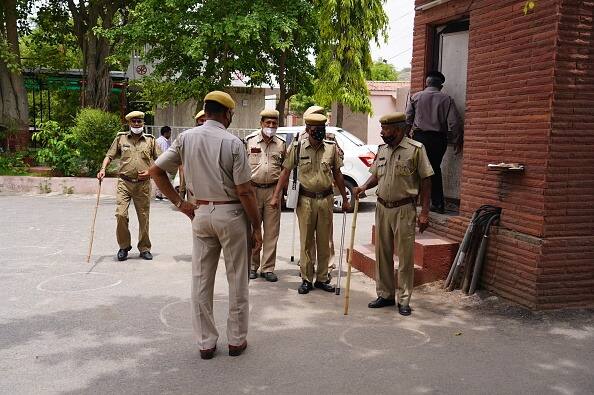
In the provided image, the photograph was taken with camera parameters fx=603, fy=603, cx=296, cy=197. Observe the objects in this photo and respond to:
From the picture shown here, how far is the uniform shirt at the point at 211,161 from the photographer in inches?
178

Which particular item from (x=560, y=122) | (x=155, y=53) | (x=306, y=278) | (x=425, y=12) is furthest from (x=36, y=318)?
(x=155, y=53)

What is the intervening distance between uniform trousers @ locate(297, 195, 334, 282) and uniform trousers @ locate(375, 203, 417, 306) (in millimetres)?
723

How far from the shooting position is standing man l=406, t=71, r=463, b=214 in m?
7.36

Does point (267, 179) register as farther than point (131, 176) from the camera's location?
No

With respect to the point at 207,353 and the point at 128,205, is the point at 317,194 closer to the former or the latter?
the point at 207,353

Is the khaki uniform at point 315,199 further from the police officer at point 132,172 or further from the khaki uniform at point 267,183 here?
the police officer at point 132,172

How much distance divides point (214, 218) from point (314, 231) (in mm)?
2370

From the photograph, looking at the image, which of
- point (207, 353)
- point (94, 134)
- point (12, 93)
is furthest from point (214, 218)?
point (12, 93)

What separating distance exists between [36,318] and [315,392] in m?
2.97

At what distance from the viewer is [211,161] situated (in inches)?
178

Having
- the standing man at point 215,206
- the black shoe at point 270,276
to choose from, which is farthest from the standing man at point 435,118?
the standing man at point 215,206

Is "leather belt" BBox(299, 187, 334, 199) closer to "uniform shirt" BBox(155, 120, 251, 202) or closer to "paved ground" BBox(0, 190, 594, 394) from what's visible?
"paved ground" BBox(0, 190, 594, 394)

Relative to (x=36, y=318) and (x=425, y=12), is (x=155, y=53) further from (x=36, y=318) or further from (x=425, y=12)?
(x=36, y=318)

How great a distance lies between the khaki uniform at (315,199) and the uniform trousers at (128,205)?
2362mm
